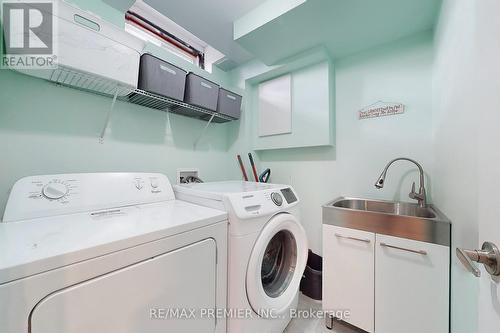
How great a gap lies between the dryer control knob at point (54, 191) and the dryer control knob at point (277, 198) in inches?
46.2

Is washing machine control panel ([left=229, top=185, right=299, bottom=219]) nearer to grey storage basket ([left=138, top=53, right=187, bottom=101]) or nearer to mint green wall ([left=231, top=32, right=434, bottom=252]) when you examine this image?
mint green wall ([left=231, top=32, right=434, bottom=252])

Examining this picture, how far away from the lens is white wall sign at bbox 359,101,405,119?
160 cm

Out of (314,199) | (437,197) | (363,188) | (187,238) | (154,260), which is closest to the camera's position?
(154,260)

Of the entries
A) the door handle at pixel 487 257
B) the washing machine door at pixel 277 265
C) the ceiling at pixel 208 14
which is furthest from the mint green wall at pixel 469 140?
the ceiling at pixel 208 14

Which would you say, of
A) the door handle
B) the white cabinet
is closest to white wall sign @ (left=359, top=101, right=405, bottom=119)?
the white cabinet

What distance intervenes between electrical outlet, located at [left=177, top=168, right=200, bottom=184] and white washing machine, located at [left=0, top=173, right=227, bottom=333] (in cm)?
67

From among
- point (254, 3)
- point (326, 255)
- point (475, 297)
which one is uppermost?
point (254, 3)

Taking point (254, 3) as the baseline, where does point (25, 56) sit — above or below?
below

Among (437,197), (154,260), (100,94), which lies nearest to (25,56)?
(100,94)

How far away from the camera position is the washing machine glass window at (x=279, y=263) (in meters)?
1.37

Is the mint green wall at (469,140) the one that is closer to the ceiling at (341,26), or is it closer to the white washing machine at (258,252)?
the ceiling at (341,26)

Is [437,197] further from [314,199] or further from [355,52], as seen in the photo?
[355,52]

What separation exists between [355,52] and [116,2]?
204 centimetres

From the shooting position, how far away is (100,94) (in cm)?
137
